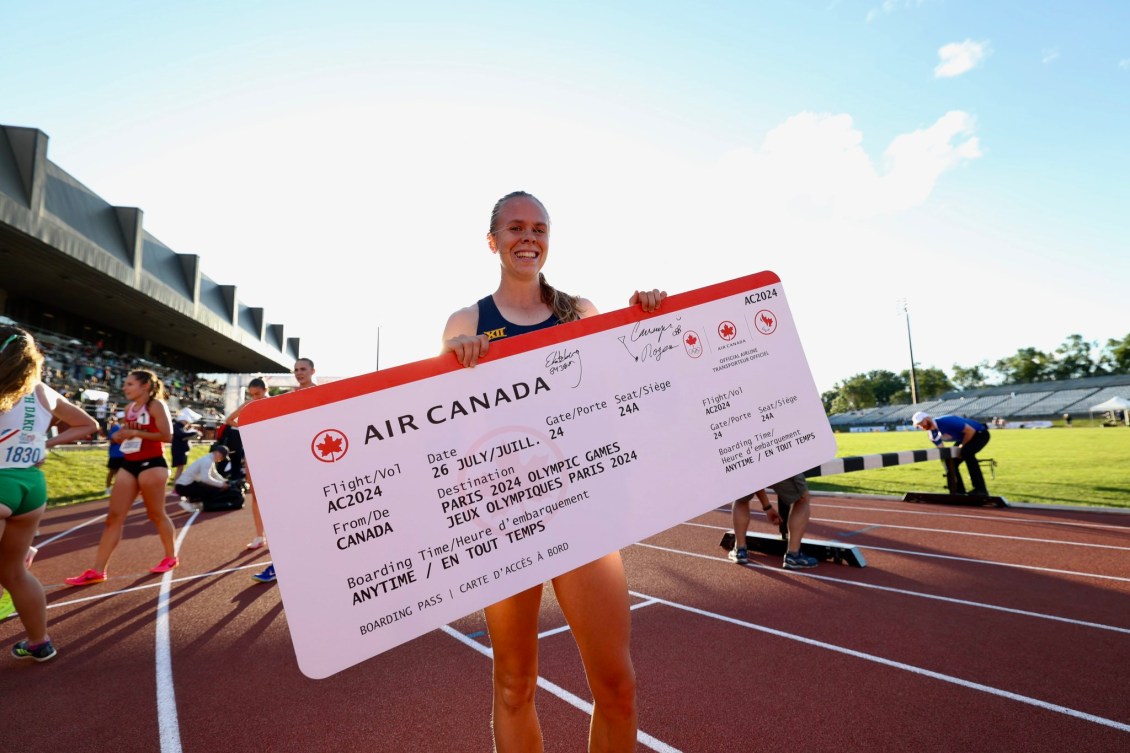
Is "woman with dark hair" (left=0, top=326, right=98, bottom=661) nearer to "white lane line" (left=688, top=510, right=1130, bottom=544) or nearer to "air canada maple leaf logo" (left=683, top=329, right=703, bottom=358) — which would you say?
"air canada maple leaf logo" (left=683, top=329, right=703, bottom=358)

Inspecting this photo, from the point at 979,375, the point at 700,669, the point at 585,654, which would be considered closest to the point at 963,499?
the point at 700,669

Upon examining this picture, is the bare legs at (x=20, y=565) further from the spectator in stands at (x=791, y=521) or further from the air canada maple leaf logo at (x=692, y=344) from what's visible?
the spectator in stands at (x=791, y=521)

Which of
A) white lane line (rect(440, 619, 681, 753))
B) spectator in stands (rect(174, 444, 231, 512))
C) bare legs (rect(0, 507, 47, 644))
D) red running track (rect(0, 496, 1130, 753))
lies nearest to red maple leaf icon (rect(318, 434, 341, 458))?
white lane line (rect(440, 619, 681, 753))

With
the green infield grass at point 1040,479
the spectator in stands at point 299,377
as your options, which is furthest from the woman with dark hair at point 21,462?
the green infield grass at point 1040,479

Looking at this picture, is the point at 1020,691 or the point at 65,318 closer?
the point at 1020,691

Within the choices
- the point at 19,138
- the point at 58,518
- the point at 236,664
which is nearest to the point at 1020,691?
the point at 236,664

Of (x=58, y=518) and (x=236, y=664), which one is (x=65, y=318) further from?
(x=236, y=664)

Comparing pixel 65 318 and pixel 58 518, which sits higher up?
pixel 65 318

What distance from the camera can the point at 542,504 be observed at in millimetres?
1660

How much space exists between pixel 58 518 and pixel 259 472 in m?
11.9

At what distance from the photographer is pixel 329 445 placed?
154cm

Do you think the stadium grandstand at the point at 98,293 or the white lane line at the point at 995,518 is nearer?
the white lane line at the point at 995,518

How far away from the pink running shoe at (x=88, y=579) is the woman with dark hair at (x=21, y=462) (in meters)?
2.26

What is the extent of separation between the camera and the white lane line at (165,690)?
8.78 feet
